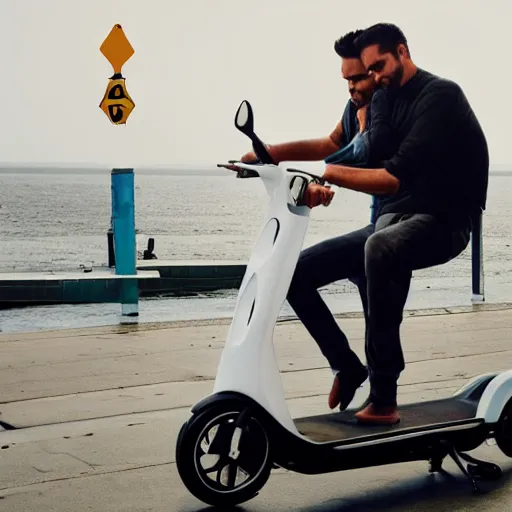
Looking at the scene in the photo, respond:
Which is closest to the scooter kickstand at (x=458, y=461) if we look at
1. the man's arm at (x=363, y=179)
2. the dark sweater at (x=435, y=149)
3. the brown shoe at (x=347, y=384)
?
the brown shoe at (x=347, y=384)

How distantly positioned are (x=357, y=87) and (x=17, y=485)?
2072 mm

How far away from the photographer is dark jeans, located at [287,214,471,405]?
4504 mm

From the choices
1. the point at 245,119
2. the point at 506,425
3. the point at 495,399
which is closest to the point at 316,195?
the point at 245,119

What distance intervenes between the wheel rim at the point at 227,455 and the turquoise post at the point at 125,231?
16.8 feet

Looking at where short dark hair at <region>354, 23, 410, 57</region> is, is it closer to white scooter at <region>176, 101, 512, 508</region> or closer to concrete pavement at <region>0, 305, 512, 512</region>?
white scooter at <region>176, 101, 512, 508</region>

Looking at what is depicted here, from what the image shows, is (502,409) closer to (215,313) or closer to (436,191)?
(436,191)

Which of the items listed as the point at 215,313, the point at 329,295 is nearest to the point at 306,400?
the point at 215,313

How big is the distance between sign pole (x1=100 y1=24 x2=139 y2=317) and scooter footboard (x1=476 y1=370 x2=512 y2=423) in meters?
4.93

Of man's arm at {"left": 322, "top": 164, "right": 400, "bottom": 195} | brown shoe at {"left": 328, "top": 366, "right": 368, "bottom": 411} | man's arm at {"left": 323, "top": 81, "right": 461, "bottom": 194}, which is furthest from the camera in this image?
brown shoe at {"left": 328, "top": 366, "right": 368, "bottom": 411}

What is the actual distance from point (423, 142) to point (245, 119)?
2.36 feet

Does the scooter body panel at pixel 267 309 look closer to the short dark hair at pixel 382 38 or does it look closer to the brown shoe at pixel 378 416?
the brown shoe at pixel 378 416

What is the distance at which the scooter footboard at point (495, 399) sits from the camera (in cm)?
469

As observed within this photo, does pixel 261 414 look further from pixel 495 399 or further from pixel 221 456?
pixel 495 399

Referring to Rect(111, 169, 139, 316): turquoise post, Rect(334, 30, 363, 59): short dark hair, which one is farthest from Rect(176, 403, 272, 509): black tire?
Rect(111, 169, 139, 316): turquoise post
